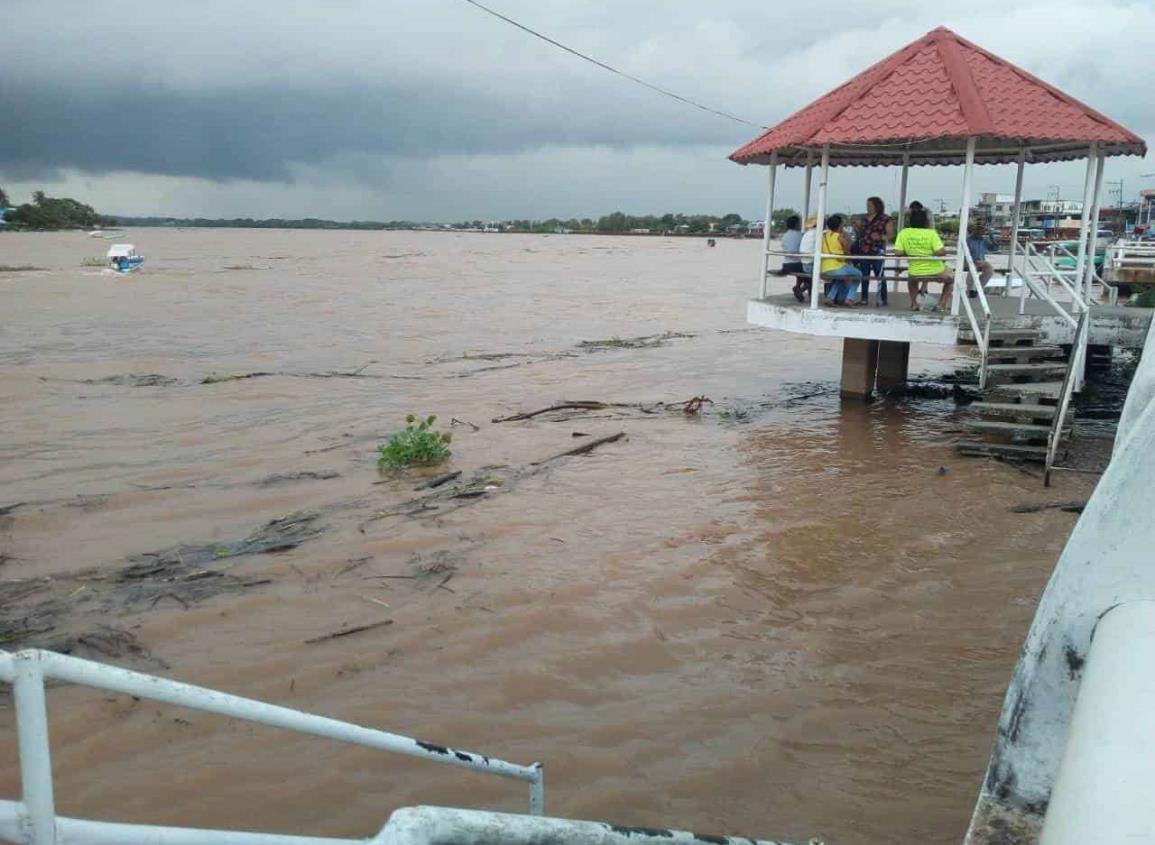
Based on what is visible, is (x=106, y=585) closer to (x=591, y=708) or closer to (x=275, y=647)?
(x=275, y=647)

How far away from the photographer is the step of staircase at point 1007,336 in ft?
37.4

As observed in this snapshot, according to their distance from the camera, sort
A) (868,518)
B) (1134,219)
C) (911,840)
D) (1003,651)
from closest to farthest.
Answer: (911,840)
(1003,651)
(868,518)
(1134,219)

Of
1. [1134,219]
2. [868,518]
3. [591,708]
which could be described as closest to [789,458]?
[868,518]

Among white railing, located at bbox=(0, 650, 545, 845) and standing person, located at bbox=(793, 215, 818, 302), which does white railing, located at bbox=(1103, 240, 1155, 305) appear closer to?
standing person, located at bbox=(793, 215, 818, 302)

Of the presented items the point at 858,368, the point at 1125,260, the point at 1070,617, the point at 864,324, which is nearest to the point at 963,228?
the point at 864,324

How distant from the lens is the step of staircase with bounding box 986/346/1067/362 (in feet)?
37.2

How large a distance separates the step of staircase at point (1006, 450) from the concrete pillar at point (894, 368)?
453 cm

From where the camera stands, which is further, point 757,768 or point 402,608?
point 402,608

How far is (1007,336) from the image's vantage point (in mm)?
11422

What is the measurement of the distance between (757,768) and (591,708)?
1018 millimetres

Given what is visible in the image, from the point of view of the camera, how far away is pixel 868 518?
8.79 meters

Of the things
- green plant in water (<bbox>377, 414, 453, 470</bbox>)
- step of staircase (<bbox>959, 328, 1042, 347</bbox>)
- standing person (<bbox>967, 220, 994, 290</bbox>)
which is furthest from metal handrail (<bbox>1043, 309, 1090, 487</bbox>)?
green plant in water (<bbox>377, 414, 453, 470</bbox>)

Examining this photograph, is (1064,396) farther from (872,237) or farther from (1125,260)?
(1125,260)

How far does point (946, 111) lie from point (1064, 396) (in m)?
3.83
